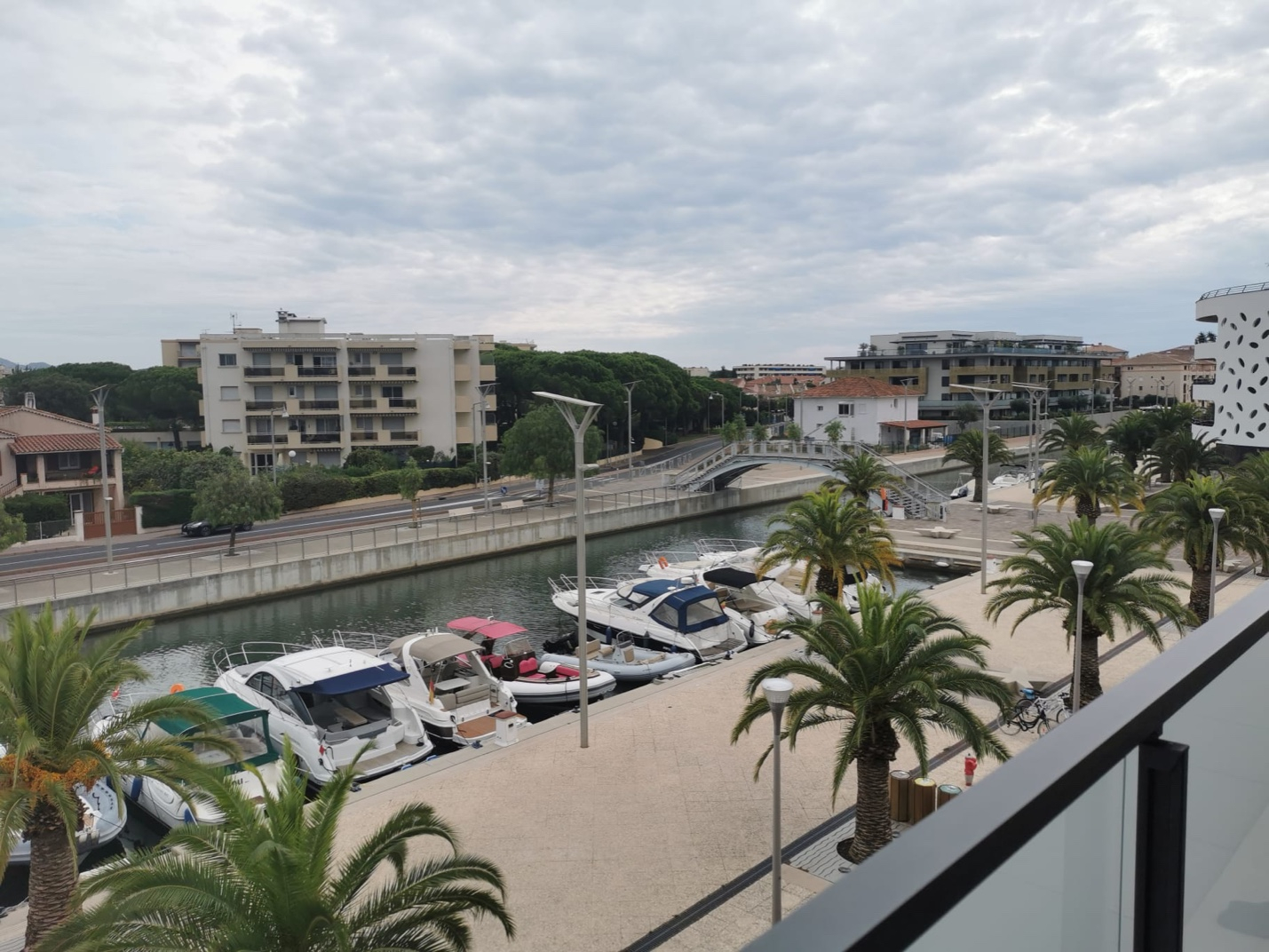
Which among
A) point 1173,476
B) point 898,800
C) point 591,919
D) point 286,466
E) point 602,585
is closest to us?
point 591,919

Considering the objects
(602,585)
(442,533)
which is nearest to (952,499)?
(602,585)

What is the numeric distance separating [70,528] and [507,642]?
31.9 metres

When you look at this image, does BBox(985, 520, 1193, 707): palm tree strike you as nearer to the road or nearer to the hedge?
the road

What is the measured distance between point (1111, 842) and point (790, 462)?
57296 mm

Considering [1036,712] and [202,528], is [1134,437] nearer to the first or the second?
[1036,712]

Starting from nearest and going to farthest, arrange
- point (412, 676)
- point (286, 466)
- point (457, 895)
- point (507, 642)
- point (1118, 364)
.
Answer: point (457, 895)
point (412, 676)
point (507, 642)
point (286, 466)
point (1118, 364)

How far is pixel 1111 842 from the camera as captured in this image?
6.49 ft

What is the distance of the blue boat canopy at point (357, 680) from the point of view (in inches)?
838

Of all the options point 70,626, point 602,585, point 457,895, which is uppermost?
point 70,626

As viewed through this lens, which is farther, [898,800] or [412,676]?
[412,676]

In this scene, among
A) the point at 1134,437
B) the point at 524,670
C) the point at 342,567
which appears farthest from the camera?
the point at 1134,437

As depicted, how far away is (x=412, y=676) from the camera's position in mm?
24203

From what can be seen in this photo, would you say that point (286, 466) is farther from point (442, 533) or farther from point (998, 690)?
point (998, 690)

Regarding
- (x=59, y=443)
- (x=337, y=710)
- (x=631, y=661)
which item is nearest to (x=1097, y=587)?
(x=631, y=661)
